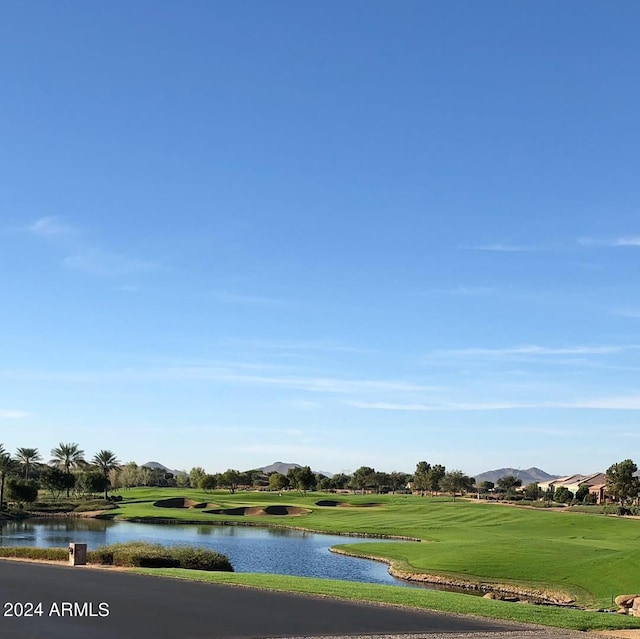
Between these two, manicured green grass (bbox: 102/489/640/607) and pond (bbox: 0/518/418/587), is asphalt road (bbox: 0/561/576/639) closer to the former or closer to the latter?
manicured green grass (bbox: 102/489/640/607)

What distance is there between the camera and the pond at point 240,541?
5006 centimetres

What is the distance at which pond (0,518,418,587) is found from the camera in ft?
164

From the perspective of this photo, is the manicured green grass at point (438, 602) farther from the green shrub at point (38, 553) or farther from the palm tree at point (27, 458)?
the palm tree at point (27, 458)

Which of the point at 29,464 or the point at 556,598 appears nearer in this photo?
the point at 556,598

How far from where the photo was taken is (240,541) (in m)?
70.9

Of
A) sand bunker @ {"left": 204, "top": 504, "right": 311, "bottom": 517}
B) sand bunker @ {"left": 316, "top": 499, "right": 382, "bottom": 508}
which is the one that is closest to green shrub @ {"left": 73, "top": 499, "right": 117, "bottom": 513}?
sand bunker @ {"left": 204, "top": 504, "right": 311, "bottom": 517}

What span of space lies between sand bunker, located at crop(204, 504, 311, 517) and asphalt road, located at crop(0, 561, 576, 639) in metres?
85.6

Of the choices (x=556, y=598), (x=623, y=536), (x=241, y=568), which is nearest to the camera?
(x=556, y=598)

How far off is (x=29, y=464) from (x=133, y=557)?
108387 mm

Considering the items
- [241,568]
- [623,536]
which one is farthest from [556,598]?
[623,536]

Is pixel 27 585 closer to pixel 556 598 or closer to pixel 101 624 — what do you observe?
pixel 101 624

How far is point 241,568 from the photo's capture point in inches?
1948

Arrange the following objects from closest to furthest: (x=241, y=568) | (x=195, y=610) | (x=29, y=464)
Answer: (x=195, y=610), (x=241, y=568), (x=29, y=464)

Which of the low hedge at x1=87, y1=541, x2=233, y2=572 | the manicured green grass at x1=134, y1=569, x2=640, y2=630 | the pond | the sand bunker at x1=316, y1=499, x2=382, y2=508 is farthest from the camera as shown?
the sand bunker at x1=316, y1=499, x2=382, y2=508
